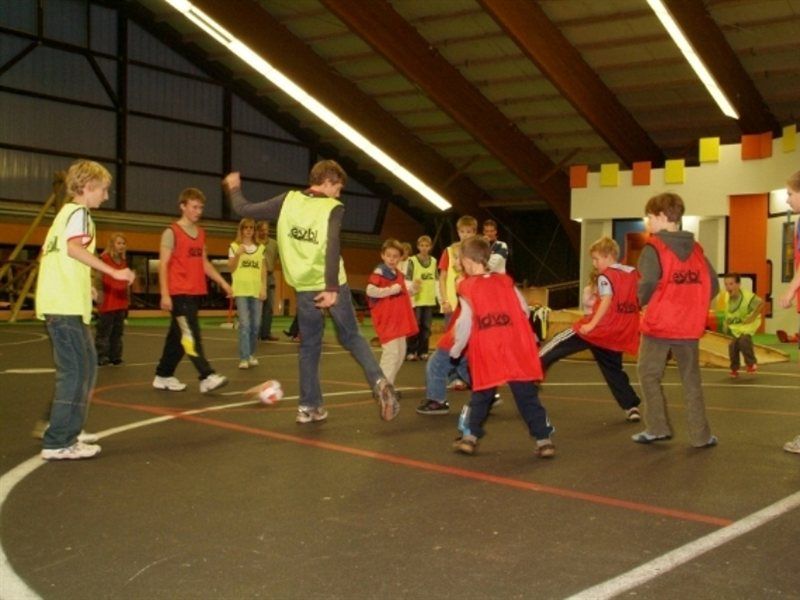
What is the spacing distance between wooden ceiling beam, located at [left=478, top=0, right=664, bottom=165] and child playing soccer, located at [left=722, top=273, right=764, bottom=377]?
31.4 ft

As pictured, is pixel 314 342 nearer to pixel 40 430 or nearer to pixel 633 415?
pixel 40 430

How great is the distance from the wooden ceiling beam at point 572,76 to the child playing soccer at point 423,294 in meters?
8.00

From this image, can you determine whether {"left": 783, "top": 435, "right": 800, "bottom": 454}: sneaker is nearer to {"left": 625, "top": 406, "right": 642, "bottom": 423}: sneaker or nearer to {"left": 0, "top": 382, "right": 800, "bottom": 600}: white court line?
{"left": 0, "top": 382, "right": 800, "bottom": 600}: white court line

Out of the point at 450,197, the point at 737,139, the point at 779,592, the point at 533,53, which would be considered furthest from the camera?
the point at 450,197

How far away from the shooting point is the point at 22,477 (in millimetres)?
4840

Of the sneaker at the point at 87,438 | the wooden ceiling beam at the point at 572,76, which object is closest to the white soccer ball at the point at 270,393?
the sneaker at the point at 87,438

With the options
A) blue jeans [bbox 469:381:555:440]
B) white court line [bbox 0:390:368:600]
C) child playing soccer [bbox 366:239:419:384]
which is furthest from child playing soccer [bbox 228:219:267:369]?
blue jeans [bbox 469:381:555:440]

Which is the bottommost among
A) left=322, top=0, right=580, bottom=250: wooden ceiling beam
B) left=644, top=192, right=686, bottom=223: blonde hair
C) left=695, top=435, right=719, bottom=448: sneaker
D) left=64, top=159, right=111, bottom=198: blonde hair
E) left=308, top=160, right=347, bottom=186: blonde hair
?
left=695, top=435, right=719, bottom=448: sneaker

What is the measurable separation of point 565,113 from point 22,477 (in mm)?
22388

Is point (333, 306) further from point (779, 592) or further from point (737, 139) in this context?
point (737, 139)

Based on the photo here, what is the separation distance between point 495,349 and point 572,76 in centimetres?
1755

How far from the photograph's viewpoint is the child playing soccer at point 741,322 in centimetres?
1121

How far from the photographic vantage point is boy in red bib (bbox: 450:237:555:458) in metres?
5.61

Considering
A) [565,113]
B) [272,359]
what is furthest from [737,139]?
[272,359]
